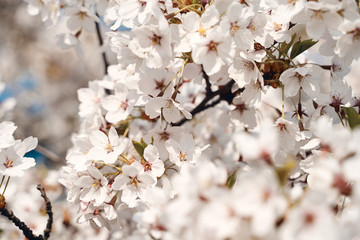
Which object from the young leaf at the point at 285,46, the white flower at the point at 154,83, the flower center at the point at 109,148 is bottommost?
the flower center at the point at 109,148

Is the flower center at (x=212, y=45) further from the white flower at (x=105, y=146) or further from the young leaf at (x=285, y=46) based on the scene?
the white flower at (x=105, y=146)

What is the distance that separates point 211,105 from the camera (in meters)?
1.39

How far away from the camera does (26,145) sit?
111 centimetres

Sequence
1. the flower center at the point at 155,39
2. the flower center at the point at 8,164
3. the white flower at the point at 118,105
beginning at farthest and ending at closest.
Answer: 1. the white flower at the point at 118,105
2. the flower center at the point at 8,164
3. the flower center at the point at 155,39

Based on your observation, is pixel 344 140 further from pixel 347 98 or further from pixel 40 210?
pixel 40 210

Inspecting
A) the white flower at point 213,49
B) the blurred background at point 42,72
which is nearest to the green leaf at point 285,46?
the white flower at point 213,49

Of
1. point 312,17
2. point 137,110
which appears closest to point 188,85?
point 137,110

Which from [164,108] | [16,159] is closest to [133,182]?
Answer: [164,108]

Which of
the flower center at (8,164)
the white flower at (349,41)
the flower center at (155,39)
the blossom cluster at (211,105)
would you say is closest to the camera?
the blossom cluster at (211,105)

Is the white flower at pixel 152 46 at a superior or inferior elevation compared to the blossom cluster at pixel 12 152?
superior

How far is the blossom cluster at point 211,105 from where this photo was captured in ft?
2.01

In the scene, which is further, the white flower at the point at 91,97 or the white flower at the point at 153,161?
the white flower at the point at 91,97

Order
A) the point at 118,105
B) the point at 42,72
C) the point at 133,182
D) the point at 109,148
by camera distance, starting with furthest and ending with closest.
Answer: the point at 42,72, the point at 118,105, the point at 109,148, the point at 133,182

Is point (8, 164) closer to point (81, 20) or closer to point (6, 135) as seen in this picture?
point (6, 135)
